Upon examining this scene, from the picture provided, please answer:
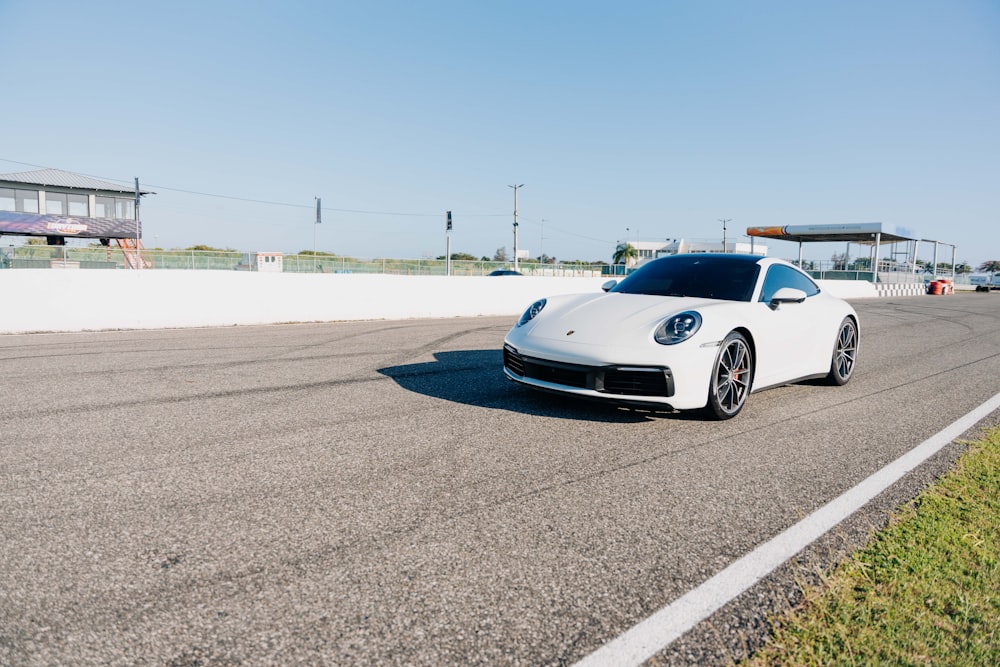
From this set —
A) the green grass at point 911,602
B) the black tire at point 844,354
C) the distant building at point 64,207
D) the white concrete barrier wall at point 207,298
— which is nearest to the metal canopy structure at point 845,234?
the white concrete barrier wall at point 207,298

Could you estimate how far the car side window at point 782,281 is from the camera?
5398 mm

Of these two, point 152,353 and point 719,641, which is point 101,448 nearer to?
point 719,641

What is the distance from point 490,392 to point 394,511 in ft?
8.72

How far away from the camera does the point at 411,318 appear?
13.9 meters

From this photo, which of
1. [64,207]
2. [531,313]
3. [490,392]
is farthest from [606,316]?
[64,207]

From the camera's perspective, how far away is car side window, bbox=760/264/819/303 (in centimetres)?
540

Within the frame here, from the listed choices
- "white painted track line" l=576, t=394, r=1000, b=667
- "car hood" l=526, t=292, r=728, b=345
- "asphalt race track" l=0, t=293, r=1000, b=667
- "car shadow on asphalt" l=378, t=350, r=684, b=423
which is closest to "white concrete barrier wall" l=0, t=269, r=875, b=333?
"asphalt race track" l=0, t=293, r=1000, b=667

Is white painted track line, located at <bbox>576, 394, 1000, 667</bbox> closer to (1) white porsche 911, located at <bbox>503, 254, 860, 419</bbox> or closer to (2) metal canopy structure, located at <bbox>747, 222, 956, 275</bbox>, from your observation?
(1) white porsche 911, located at <bbox>503, 254, 860, 419</bbox>

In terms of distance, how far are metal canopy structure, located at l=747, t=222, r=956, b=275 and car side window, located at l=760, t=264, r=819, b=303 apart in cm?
3736

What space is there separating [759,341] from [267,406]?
3901 mm

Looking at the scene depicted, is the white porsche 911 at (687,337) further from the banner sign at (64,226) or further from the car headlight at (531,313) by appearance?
the banner sign at (64,226)

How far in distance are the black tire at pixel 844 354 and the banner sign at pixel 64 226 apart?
56.3m

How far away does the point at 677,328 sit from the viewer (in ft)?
14.8

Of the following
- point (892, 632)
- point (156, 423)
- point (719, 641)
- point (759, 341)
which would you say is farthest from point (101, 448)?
point (759, 341)
